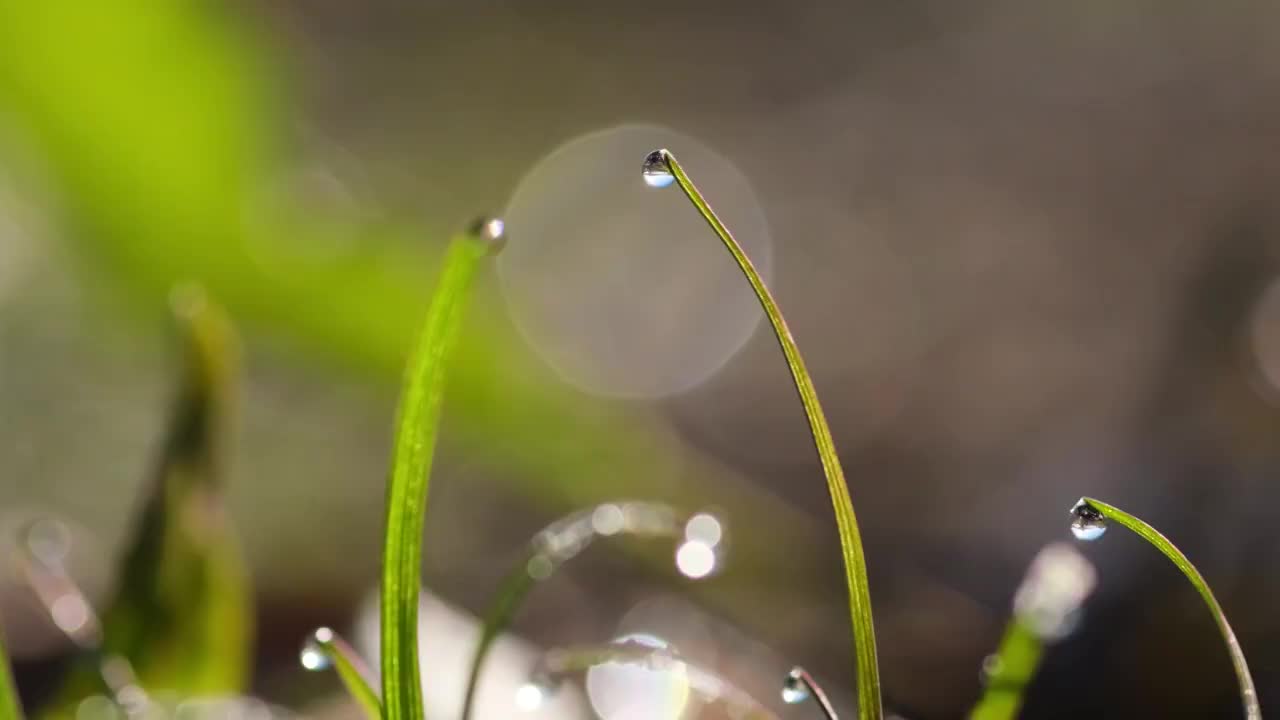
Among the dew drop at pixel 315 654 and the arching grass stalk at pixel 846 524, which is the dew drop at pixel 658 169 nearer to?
the arching grass stalk at pixel 846 524

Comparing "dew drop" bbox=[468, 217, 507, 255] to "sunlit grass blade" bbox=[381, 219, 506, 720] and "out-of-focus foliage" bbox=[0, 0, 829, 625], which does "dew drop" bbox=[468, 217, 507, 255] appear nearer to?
"sunlit grass blade" bbox=[381, 219, 506, 720]

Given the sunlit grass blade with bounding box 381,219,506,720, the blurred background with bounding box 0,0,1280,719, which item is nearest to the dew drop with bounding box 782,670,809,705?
the sunlit grass blade with bounding box 381,219,506,720

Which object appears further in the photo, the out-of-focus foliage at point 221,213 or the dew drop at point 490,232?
the out-of-focus foliage at point 221,213

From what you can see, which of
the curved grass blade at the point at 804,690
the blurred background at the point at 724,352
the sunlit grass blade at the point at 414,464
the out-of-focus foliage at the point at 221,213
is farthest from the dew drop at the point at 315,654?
the out-of-focus foliage at the point at 221,213

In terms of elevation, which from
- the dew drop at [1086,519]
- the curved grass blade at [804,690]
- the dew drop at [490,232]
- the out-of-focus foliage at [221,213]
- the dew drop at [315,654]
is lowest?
the curved grass blade at [804,690]

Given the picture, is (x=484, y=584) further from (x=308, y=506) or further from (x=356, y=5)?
(x=356, y=5)

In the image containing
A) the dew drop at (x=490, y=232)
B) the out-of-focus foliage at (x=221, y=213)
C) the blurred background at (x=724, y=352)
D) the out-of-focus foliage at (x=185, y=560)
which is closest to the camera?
the dew drop at (x=490, y=232)
